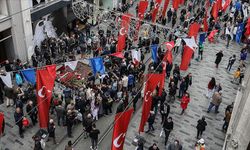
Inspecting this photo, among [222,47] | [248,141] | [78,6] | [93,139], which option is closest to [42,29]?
[78,6]

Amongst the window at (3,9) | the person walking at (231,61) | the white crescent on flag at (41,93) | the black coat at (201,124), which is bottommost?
the black coat at (201,124)

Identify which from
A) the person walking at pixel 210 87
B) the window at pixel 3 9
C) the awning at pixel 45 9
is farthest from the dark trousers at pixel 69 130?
the awning at pixel 45 9

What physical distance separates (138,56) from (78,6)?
10.1 m

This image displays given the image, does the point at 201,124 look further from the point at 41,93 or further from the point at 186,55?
A: the point at 41,93

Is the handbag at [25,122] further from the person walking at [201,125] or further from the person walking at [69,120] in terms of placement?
the person walking at [201,125]

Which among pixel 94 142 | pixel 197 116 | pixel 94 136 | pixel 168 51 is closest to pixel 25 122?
pixel 94 142

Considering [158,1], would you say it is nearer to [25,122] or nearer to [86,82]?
[86,82]

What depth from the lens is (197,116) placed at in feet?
67.5

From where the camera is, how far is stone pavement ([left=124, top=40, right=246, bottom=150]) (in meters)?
18.5

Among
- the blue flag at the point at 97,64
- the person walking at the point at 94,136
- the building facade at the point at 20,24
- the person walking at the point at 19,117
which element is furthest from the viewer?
the building facade at the point at 20,24

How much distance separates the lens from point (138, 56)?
71.2ft

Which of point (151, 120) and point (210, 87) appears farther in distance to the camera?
point (210, 87)

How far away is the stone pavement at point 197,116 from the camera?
18.5 m

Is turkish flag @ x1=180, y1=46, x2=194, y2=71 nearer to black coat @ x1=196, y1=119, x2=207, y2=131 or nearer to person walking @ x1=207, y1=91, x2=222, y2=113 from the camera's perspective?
person walking @ x1=207, y1=91, x2=222, y2=113
